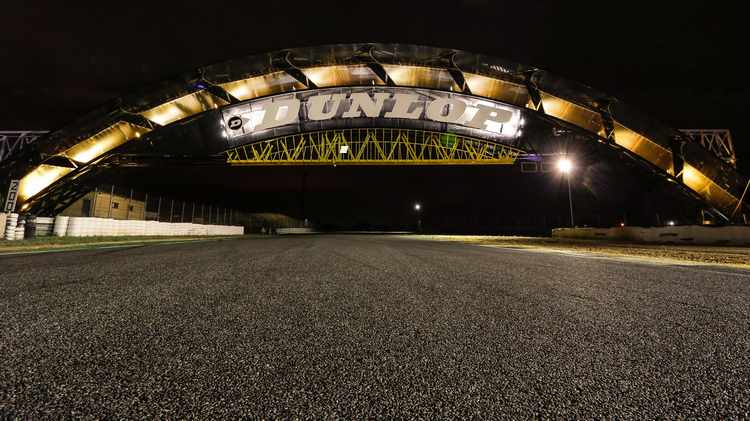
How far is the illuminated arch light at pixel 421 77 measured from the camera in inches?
521

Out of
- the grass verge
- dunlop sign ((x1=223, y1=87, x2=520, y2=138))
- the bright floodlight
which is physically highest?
dunlop sign ((x1=223, y1=87, x2=520, y2=138))

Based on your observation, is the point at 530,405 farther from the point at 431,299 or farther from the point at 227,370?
the point at 431,299

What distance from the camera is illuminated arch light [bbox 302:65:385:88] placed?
13.4m

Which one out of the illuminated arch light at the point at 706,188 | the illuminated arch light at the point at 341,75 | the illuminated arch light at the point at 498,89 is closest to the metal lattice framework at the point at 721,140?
the illuminated arch light at the point at 706,188

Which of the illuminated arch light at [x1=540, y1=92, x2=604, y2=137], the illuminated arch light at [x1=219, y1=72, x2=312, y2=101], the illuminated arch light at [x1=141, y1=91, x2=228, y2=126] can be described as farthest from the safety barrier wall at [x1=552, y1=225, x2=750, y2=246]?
the illuminated arch light at [x1=141, y1=91, x2=228, y2=126]

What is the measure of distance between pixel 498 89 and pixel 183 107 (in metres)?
15.6

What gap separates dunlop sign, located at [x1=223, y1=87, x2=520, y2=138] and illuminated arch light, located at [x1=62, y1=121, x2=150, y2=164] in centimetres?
421

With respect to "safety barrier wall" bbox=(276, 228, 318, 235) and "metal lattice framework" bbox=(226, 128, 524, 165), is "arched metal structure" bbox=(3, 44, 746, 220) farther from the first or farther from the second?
"safety barrier wall" bbox=(276, 228, 318, 235)

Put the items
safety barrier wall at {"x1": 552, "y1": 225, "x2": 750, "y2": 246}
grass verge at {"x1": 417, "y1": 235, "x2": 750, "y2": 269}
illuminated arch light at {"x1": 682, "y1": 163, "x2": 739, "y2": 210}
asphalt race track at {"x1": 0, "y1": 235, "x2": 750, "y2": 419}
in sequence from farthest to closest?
1. illuminated arch light at {"x1": 682, "y1": 163, "x2": 739, "y2": 210}
2. safety barrier wall at {"x1": 552, "y1": 225, "x2": 750, "y2": 246}
3. grass verge at {"x1": 417, "y1": 235, "x2": 750, "y2": 269}
4. asphalt race track at {"x1": 0, "y1": 235, "x2": 750, "y2": 419}

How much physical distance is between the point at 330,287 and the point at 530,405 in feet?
6.46

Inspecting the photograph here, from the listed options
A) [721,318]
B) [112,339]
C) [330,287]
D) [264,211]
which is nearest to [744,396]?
[721,318]

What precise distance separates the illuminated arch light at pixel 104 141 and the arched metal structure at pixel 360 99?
0.12ft

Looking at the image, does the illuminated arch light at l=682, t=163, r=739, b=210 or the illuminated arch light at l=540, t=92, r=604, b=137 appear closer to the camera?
the illuminated arch light at l=682, t=163, r=739, b=210

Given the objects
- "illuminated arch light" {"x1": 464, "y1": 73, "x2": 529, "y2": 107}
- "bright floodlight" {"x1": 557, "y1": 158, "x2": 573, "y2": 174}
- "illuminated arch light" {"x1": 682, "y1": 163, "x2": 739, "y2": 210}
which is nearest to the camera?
"illuminated arch light" {"x1": 682, "y1": 163, "x2": 739, "y2": 210}
